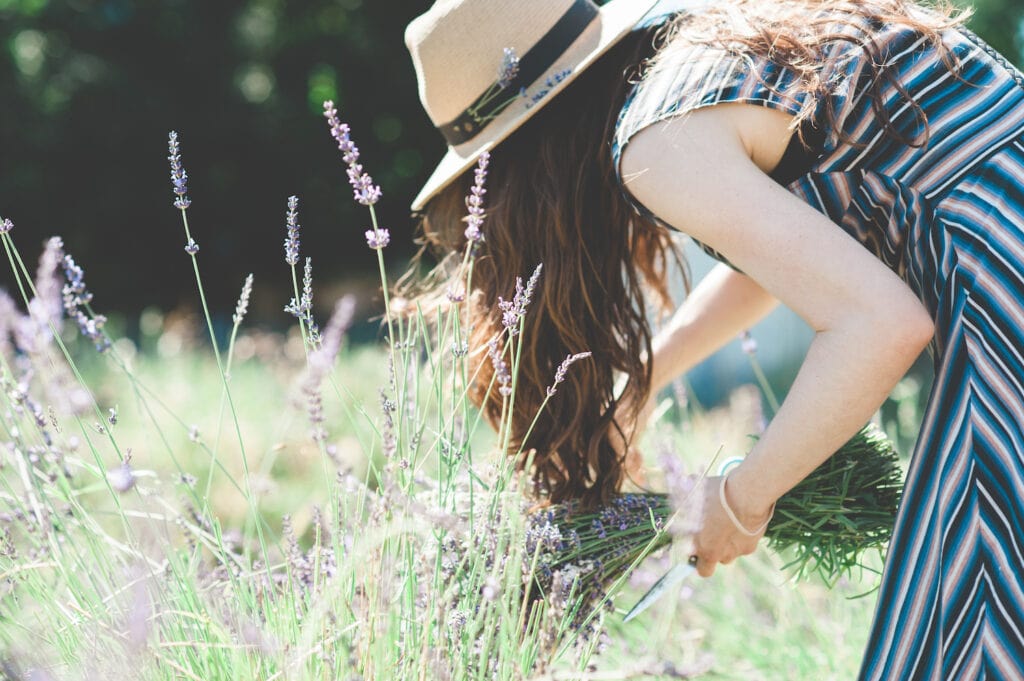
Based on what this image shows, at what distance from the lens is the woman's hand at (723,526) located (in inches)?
56.6

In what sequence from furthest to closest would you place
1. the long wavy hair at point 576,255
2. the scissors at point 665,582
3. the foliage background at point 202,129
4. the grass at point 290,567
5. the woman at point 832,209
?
the foliage background at point 202,129, the long wavy hair at point 576,255, the scissors at point 665,582, the woman at point 832,209, the grass at point 290,567

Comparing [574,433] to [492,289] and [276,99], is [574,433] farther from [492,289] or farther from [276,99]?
[276,99]

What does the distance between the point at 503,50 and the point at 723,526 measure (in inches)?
33.0

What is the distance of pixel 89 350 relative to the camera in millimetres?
5566

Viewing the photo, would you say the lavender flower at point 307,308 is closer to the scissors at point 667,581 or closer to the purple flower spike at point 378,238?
the purple flower spike at point 378,238

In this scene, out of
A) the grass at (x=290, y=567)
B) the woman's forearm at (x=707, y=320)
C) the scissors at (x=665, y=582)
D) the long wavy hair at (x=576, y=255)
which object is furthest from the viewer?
the woman's forearm at (x=707, y=320)

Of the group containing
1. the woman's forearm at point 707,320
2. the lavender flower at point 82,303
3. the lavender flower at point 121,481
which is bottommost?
the woman's forearm at point 707,320

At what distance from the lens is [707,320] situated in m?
1.97

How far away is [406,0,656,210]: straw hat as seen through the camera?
1.58 meters

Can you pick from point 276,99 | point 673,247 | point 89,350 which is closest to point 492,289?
→ point 673,247

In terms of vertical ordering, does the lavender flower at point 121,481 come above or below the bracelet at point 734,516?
above

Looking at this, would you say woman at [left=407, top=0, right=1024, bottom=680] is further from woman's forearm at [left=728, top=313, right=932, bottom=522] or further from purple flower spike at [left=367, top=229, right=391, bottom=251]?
purple flower spike at [left=367, top=229, right=391, bottom=251]

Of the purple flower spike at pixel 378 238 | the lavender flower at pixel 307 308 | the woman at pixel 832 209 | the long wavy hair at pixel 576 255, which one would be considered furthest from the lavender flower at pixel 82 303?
the woman at pixel 832 209

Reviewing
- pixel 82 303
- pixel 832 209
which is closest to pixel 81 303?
pixel 82 303
